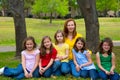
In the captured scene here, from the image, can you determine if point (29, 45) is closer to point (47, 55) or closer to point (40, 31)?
point (47, 55)

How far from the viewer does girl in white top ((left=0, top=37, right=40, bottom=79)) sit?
29.8 feet

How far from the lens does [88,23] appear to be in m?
15.0

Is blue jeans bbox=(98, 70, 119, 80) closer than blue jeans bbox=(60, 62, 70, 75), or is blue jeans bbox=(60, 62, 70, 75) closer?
blue jeans bbox=(98, 70, 119, 80)

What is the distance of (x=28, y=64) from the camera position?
9.22 metres

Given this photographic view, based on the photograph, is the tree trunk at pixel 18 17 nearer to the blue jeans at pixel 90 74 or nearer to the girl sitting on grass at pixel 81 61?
the girl sitting on grass at pixel 81 61

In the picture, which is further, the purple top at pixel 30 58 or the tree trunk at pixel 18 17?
the tree trunk at pixel 18 17

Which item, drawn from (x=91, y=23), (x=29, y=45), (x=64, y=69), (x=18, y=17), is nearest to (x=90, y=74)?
(x=64, y=69)

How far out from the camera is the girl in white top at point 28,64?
909cm

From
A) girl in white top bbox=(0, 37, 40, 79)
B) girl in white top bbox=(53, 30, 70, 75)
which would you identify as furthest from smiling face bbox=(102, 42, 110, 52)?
girl in white top bbox=(0, 37, 40, 79)

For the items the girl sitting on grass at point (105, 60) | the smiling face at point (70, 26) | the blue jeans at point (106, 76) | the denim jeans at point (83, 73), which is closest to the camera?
the blue jeans at point (106, 76)

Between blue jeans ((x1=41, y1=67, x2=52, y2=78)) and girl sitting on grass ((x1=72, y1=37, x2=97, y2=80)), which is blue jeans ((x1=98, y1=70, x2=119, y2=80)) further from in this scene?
blue jeans ((x1=41, y1=67, x2=52, y2=78))

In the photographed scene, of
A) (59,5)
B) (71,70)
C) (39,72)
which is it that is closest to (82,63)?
(71,70)

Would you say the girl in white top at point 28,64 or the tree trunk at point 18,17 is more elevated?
the tree trunk at point 18,17

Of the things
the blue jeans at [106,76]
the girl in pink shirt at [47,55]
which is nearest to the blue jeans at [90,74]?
the blue jeans at [106,76]
